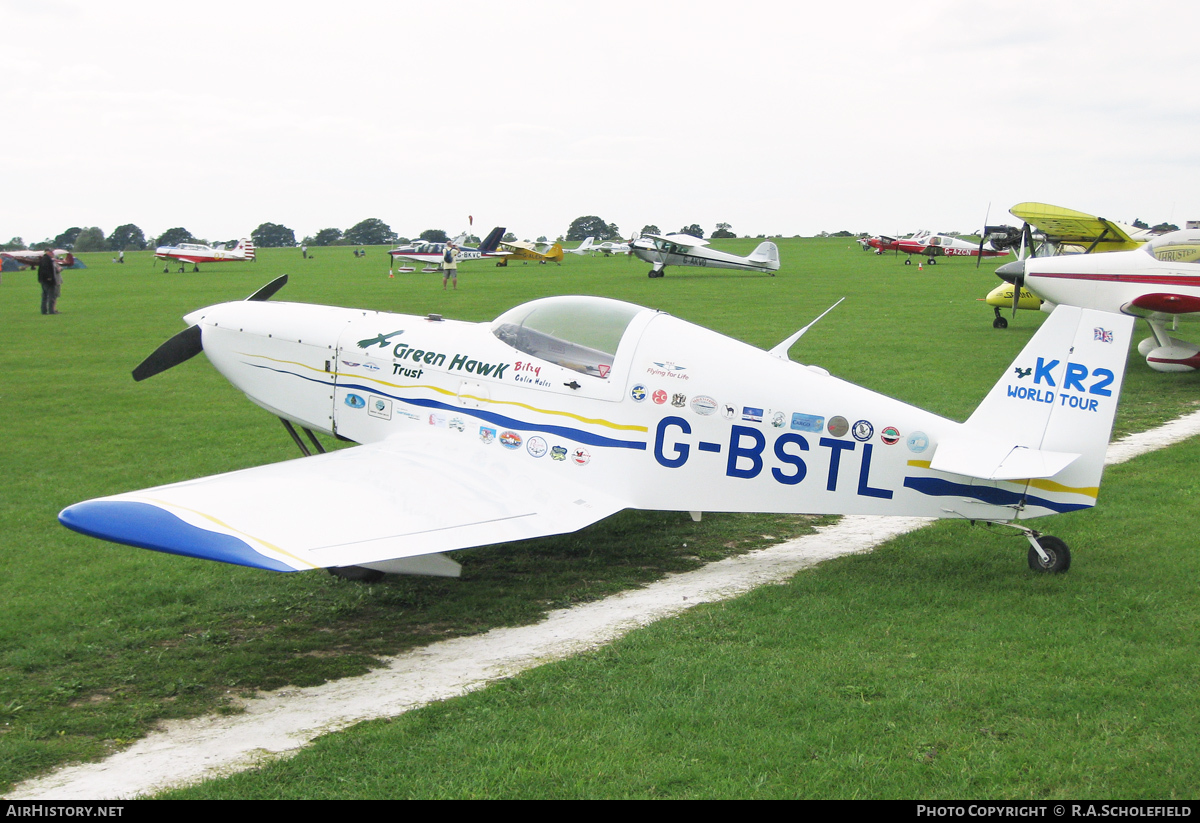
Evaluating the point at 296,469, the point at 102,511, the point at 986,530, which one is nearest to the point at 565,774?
the point at 102,511

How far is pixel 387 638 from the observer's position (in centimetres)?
559

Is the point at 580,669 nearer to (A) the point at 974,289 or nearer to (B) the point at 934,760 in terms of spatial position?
(B) the point at 934,760

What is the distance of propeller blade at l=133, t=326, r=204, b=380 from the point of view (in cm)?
806

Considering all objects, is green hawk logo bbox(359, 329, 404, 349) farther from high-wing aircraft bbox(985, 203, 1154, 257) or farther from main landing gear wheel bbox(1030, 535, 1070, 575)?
high-wing aircraft bbox(985, 203, 1154, 257)

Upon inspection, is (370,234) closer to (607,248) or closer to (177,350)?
(607,248)

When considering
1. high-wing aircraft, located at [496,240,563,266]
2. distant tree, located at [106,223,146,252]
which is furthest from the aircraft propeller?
distant tree, located at [106,223,146,252]

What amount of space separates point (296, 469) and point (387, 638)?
129 cm

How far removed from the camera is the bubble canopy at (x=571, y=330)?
657 cm

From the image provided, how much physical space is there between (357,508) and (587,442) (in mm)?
1700

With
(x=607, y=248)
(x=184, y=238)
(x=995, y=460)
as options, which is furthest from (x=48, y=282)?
(x=184, y=238)

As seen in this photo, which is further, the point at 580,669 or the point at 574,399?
the point at 574,399

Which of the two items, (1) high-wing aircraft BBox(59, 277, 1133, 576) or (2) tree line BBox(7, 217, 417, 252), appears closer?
(1) high-wing aircraft BBox(59, 277, 1133, 576)

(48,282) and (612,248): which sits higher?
(612,248)

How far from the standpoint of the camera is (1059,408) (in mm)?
5629
